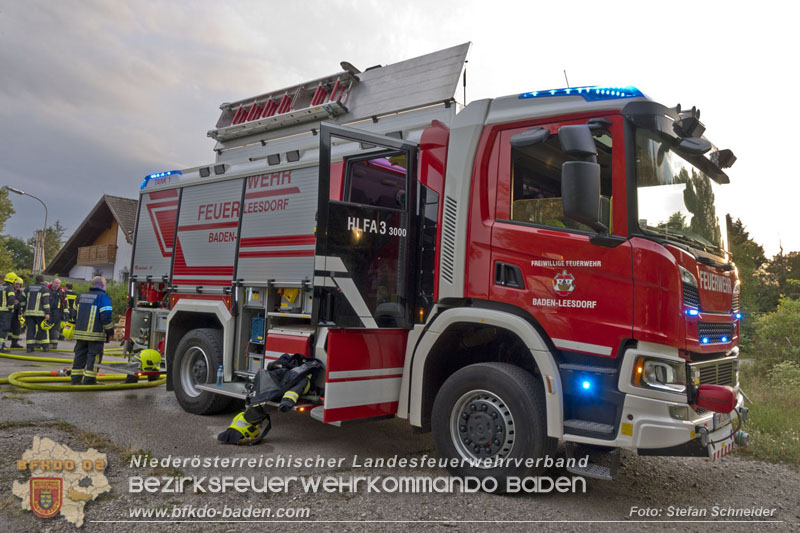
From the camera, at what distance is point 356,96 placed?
257 inches

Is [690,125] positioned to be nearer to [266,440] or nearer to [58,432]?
[266,440]

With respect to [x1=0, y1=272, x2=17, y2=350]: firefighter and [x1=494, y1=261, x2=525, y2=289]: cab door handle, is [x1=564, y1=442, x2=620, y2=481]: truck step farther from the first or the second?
[x1=0, y1=272, x2=17, y2=350]: firefighter

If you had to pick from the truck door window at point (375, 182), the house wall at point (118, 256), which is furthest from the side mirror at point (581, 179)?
the house wall at point (118, 256)

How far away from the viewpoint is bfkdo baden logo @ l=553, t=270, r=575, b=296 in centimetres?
399

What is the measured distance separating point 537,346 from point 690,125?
1911 mm

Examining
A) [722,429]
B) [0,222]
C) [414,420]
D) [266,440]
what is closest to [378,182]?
[414,420]

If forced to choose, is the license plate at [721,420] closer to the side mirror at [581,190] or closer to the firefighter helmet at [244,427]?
the side mirror at [581,190]

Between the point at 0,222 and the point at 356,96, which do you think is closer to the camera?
the point at 356,96

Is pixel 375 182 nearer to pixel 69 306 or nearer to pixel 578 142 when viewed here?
pixel 578 142

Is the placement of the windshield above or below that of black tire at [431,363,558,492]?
above

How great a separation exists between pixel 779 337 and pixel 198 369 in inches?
387

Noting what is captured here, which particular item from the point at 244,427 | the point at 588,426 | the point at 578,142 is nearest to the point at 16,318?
the point at 244,427

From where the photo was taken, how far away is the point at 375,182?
5625 mm

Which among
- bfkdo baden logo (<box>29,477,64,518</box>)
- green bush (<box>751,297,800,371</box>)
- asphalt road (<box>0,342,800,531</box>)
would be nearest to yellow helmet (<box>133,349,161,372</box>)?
asphalt road (<box>0,342,800,531</box>)
